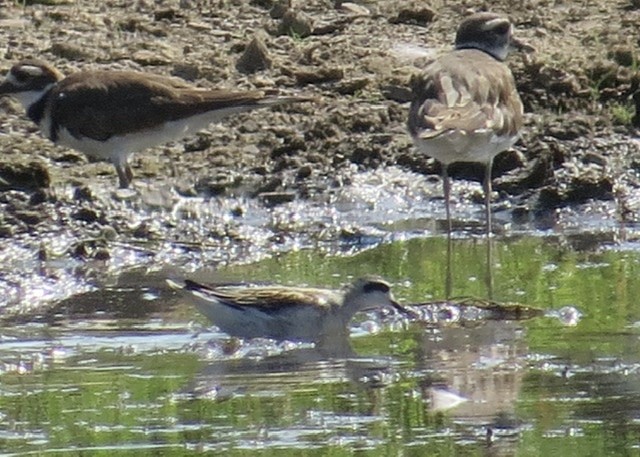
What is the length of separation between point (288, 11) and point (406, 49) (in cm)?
99

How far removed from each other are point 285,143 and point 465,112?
7.27 ft

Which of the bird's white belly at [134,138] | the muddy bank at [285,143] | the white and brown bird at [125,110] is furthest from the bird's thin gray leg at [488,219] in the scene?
the bird's white belly at [134,138]

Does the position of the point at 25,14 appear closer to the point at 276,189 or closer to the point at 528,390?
the point at 276,189

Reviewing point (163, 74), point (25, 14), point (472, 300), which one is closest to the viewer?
point (472, 300)

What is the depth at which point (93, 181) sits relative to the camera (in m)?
13.2

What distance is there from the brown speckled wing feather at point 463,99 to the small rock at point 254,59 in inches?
87.2

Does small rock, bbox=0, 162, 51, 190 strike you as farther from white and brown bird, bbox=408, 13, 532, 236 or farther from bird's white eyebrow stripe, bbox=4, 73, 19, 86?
white and brown bird, bbox=408, 13, 532, 236

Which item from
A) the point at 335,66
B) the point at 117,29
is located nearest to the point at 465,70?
the point at 335,66

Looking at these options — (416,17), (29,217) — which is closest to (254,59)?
(416,17)

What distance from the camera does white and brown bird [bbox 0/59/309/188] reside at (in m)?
13.2

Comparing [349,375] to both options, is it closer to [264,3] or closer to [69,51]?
[69,51]

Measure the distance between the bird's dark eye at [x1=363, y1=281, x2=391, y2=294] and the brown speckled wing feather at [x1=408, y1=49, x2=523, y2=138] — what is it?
169 cm

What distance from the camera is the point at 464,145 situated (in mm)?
11711

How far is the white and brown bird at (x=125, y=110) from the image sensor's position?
43.2 feet
